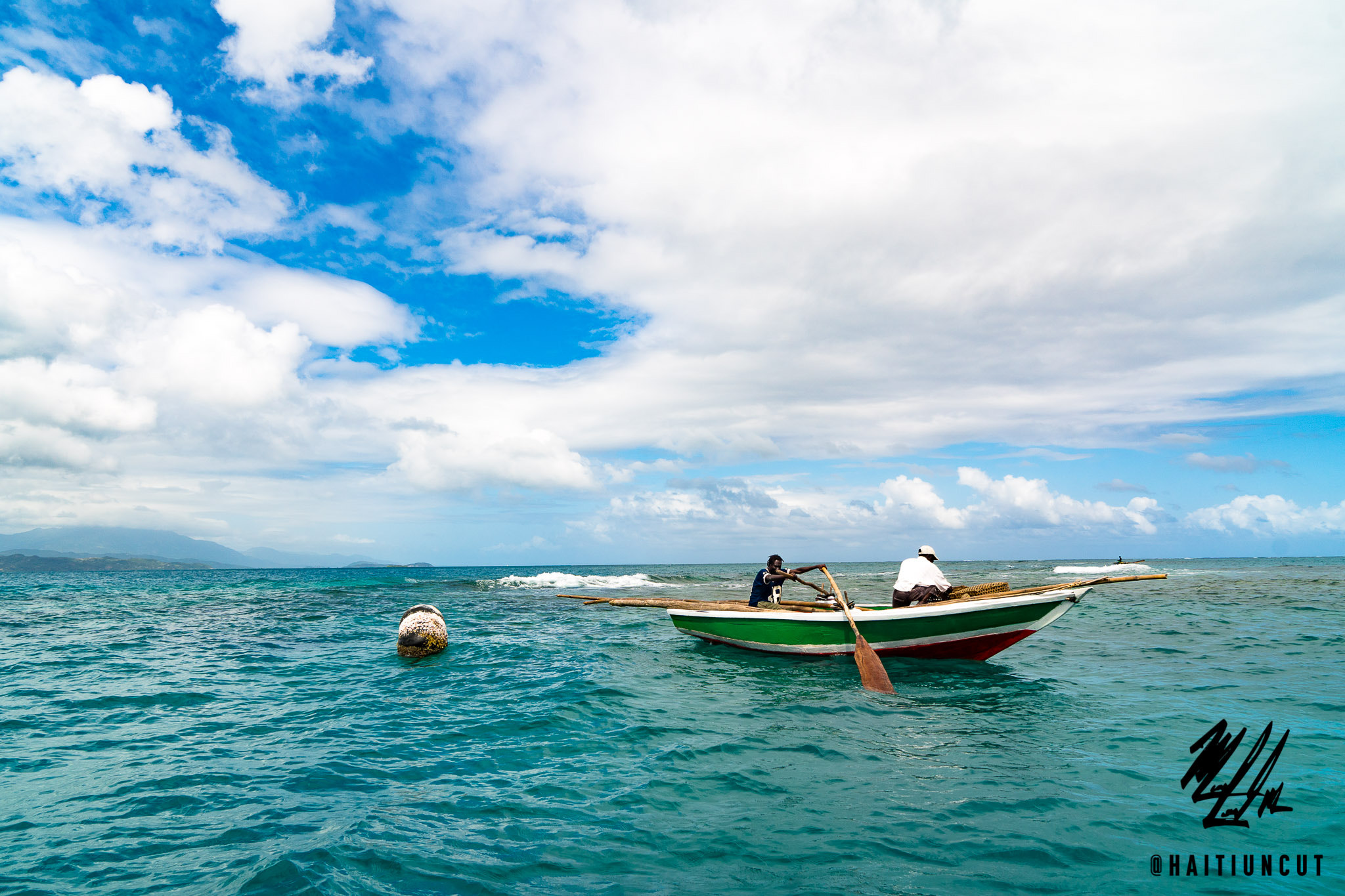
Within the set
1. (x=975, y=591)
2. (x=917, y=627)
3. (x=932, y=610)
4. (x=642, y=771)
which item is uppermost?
(x=975, y=591)

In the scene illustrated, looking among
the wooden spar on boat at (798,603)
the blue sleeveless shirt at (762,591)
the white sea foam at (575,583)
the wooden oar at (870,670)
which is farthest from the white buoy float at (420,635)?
the white sea foam at (575,583)

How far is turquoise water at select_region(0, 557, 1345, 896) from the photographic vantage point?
534 centimetres

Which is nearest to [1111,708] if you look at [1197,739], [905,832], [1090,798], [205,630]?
[1197,739]

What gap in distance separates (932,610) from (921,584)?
43.5 inches

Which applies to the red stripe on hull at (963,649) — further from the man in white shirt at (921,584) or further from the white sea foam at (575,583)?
the white sea foam at (575,583)

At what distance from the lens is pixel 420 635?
16.3 m

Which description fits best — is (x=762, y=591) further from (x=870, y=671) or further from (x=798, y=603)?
(x=870, y=671)

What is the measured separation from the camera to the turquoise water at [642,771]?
5336 mm

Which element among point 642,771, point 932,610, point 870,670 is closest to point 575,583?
point 932,610

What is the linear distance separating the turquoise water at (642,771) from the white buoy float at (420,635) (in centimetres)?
44

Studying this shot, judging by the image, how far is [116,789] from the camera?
23.3 ft

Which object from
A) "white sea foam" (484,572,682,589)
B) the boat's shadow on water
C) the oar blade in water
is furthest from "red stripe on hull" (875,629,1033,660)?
"white sea foam" (484,572,682,589)

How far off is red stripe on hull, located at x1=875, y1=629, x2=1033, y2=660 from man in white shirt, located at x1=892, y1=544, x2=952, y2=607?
103cm

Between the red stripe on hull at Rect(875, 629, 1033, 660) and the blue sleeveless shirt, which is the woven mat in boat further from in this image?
the blue sleeveless shirt
